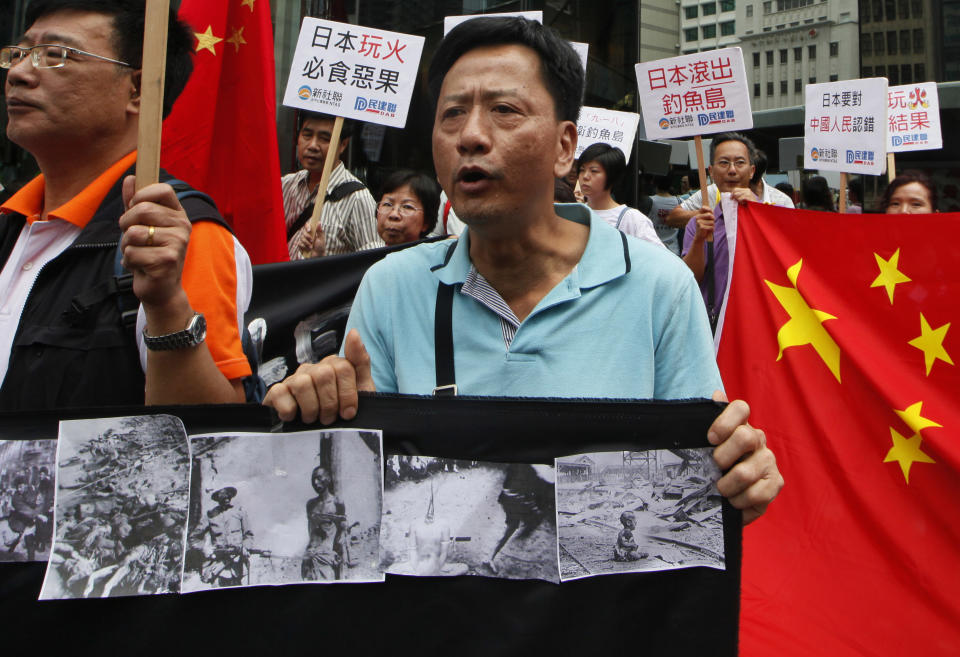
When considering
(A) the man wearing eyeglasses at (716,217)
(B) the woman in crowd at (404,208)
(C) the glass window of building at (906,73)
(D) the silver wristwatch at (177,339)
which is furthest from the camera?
(C) the glass window of building at (906,73)

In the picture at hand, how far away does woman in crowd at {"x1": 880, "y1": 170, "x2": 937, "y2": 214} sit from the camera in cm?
452

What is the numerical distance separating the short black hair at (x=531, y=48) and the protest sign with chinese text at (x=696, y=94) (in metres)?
3.29

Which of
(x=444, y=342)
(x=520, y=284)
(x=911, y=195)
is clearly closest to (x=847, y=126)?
(x=911, y=195)

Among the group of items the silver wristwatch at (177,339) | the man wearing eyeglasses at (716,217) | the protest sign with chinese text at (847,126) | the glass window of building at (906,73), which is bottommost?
the silver wristwatch at (177,339)

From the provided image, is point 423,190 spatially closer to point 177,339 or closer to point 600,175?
point 600,175

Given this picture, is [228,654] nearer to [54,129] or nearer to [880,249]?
[54,129]

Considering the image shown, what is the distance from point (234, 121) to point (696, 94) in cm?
272

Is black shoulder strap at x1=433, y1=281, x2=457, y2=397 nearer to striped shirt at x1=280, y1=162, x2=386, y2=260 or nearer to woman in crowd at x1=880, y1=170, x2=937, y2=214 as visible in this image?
striped shirt at x1=280, y1=162, x2=386, y2=260

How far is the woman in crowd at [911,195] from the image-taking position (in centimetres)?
452

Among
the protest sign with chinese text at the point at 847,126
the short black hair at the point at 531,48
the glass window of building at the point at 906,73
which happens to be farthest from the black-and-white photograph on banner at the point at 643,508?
the glass window of building at the point at 906,73

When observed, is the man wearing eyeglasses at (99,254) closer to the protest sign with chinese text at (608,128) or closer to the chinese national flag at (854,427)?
the chinese national flag at (854,427)

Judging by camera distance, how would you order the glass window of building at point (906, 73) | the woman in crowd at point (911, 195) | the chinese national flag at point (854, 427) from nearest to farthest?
the chinese national flag at point (854, 427) < the woman in crowd at point (911, 195) < the glass window of building at point (906, 73)

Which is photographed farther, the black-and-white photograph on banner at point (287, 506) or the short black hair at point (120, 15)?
the short black hair at point (120, 15)

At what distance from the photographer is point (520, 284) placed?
170 centimetres
